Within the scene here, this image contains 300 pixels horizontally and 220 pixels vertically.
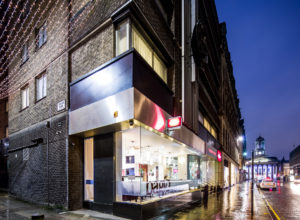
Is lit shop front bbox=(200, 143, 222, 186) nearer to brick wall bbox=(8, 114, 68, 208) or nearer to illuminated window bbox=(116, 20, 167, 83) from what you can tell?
brick wall bbox=(8, 114, 68, 208)

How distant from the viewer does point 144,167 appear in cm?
1123

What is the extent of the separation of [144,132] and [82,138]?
3.26m

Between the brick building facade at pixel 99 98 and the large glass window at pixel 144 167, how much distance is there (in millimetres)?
60

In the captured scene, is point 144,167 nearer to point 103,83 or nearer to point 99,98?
point 99,98

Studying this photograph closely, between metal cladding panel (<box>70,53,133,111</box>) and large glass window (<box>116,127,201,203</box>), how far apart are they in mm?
1940

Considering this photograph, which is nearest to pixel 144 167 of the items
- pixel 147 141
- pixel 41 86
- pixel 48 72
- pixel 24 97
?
pixel 147 141

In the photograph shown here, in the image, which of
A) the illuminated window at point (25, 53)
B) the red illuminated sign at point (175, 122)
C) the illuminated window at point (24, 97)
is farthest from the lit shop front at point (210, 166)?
the illuminated window at point (25, 53)

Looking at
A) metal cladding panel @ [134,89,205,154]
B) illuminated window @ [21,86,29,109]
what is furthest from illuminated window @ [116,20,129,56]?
illuminated window @ [21,86,29,109]

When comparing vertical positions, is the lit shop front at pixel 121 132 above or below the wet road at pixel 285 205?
above

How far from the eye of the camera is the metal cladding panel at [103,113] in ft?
25.6

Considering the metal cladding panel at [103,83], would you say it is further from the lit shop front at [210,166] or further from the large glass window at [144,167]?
the lit shop front at [210,166]

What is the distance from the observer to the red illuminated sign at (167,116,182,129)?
1014cm

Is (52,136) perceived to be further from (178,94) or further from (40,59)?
(178,94)

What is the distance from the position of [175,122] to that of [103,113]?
11.7ft
